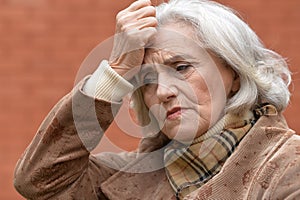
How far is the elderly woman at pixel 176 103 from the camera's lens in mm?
2729

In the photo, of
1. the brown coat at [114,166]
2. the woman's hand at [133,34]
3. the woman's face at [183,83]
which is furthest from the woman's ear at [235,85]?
the woman's hand at [133,34]

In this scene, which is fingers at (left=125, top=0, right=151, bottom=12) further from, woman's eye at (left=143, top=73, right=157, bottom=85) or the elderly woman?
woman's eye at (left=143, top=73, right=157, bottom=85)

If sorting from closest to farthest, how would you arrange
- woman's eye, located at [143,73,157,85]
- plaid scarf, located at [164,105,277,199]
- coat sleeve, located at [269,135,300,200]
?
1. coat sleeve, located at [269,135,300,200]
2. plaid scarf, located at [164,105,277,199]
3. woman's eye, located at [143,73,157,85]

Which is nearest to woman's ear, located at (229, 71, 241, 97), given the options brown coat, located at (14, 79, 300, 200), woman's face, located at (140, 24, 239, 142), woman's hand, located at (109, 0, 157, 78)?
woman's face, located at (140, 24, 239, 142)

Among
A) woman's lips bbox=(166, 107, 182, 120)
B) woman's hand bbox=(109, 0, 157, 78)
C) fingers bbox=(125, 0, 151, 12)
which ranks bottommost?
woman's lips bbox=(166, 107, 182, 120)

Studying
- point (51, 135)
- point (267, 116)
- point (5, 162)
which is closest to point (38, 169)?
point (51, 135)

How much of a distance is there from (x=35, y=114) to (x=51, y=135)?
9.36 feet

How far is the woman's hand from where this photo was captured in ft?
8.96

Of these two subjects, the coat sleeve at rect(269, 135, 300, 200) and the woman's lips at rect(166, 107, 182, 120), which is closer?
the coat sleeve at rect(269, 135, 300, 200)

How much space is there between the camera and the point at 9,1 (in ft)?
18.5

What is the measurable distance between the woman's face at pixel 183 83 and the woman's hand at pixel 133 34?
64 millimetres

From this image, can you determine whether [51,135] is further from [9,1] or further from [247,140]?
[9,1]

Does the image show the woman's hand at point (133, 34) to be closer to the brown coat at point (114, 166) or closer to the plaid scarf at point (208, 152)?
the brown coat at point (114, 166)

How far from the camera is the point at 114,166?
118 inches
